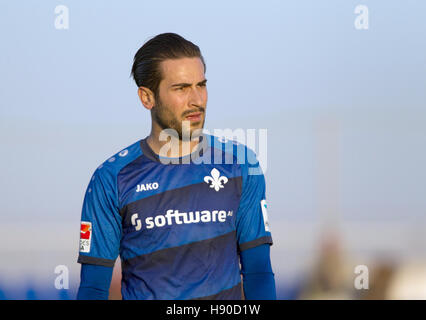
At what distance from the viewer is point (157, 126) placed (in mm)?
3381

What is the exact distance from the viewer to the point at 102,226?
3277 millimetres

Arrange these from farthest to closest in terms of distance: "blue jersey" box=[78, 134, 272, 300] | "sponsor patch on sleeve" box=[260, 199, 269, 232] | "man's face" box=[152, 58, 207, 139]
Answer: "sponsor patch on sleeve" box=[260, 199, 269, 232] → "man's face" box=[152, 58, 207, 139] → "blue jersey" box=[78, 134, 272, 300]

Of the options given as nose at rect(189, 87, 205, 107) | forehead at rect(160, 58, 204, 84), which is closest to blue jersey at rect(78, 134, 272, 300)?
nose at rect(189, 87, 205, 107)

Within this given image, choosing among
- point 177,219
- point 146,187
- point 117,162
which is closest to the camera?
point 177,219

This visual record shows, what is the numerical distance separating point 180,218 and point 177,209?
0.20 ft

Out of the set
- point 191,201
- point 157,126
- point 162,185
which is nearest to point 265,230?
point 191,201

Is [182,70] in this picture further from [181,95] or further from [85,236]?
[85,236]

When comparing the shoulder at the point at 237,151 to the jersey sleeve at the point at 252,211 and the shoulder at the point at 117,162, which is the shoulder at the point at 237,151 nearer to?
the jersey sleeve at the point at 252,211

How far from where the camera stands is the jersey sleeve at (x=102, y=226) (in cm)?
327

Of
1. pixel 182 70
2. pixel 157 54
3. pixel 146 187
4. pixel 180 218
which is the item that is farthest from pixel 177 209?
pixel 157 54

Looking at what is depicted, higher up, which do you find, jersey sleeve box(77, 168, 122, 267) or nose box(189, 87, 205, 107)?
nose box(189, 87, 205, 107)

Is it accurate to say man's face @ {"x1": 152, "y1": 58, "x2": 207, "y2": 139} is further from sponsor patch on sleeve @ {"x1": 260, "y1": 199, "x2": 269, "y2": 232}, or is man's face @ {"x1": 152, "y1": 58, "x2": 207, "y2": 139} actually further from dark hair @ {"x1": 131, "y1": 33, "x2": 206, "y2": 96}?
sponsor patch on sleeve @ {"x1": 260, "y1": 199, "x2": 269, "y2": 232}

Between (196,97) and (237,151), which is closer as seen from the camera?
(196,97)

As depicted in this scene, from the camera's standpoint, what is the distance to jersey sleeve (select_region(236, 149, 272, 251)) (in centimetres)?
324
